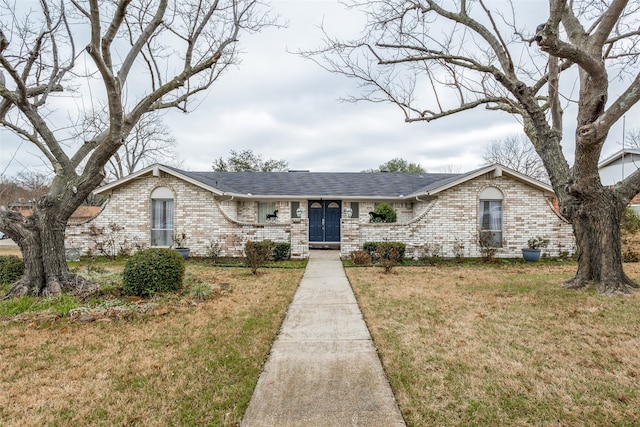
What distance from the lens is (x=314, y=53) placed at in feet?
27.9

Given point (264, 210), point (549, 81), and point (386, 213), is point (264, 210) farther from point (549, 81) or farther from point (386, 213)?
point (549, 81)

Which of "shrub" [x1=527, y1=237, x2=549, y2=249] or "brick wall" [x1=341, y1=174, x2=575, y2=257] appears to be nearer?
"shrub" [x1=527, y1=237, x2=549, y2=249]

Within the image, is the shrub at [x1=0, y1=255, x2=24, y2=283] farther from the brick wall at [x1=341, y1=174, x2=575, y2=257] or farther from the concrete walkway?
the brick wall at [x1=341, y1=174, x2=575, y2=257]

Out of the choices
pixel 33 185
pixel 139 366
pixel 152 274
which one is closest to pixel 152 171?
pixel 152 274

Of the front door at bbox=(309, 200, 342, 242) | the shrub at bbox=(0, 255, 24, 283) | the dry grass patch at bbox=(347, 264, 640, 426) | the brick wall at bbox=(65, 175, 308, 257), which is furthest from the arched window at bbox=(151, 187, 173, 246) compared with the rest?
the dry grass patch at bbox=(347, 264, 640, 426)

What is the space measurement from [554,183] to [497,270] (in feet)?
12.2

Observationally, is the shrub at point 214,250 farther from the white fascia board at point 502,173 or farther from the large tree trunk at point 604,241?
the large tree trunk at point 604,241

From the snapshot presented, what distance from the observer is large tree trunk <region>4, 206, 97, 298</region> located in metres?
6.60

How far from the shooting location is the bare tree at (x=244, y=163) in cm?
3225

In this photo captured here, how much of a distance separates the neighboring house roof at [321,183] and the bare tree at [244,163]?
43.7 ft

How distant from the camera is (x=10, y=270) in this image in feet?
23.9

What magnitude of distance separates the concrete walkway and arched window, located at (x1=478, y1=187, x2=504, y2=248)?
31.5ft

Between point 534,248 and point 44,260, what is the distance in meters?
15.3

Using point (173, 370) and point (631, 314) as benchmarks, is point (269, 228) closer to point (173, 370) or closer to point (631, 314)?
point (173, 370)
